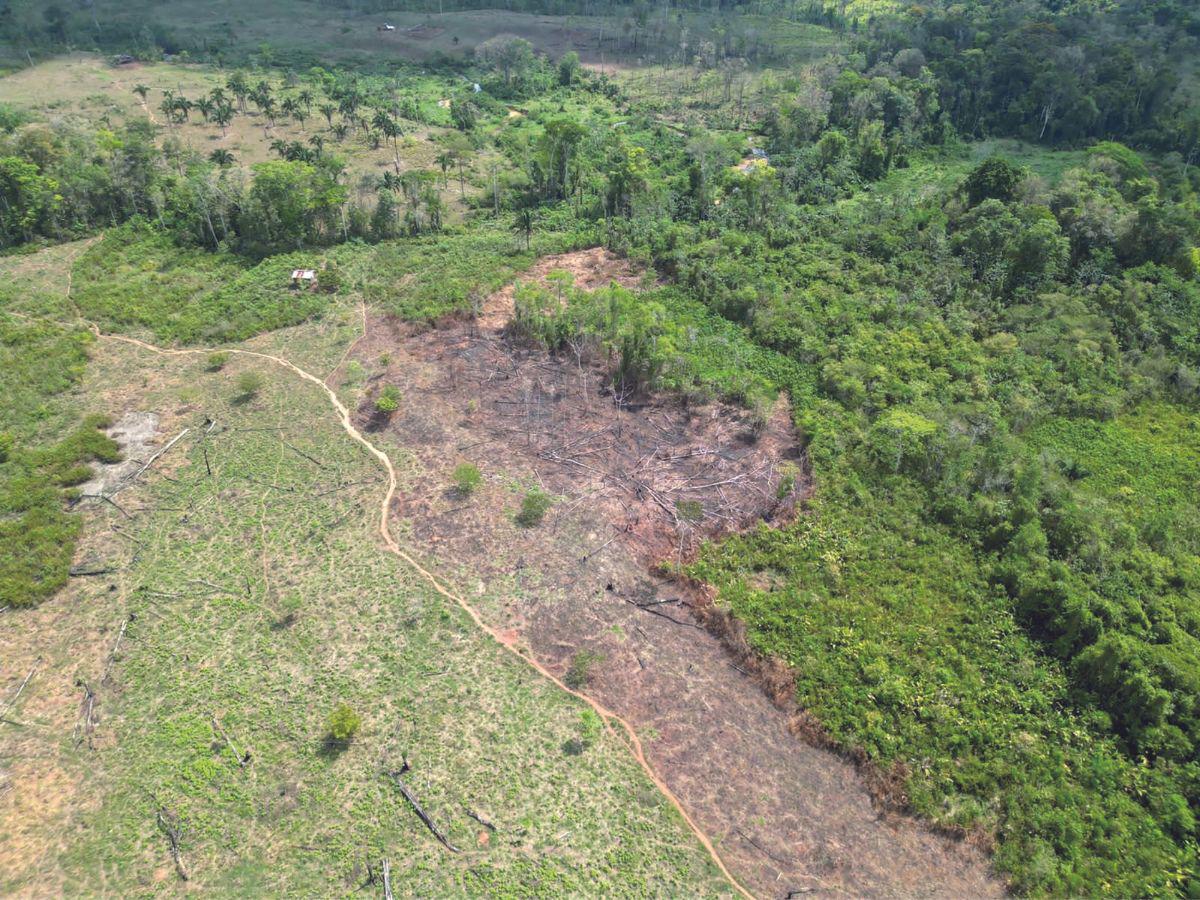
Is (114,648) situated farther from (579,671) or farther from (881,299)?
(881,299)

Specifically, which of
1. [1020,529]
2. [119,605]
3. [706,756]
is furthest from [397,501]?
[1020,529]

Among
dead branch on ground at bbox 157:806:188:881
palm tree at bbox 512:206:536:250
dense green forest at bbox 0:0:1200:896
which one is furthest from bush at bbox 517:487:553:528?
palm tree at bbox 512:206:536:250

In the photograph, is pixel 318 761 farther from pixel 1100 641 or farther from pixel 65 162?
pixel 65 162

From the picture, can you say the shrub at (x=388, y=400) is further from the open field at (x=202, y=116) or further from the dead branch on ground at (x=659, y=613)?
the open field at (x=202, y=116)

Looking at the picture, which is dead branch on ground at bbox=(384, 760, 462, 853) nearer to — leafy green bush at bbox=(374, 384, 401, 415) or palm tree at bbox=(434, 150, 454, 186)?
leafy green bush at bbox=(374, 384, 401, 415)

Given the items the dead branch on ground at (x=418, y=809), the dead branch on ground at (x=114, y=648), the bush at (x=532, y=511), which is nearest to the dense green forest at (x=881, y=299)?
the dead branch on ground at (x=114, y=648)
